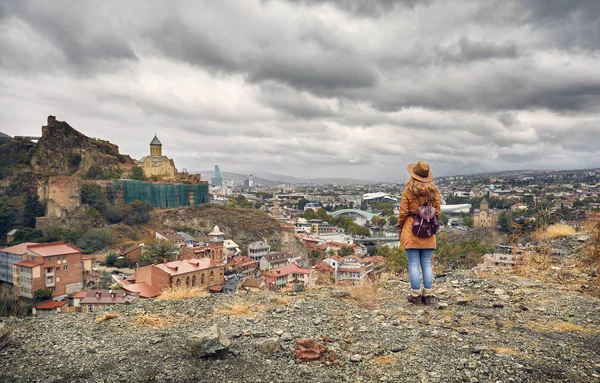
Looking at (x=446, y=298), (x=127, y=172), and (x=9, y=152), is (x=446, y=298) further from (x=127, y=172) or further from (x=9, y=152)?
(x=9, y=152)

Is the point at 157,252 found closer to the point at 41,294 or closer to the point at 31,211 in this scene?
the point at 41,294

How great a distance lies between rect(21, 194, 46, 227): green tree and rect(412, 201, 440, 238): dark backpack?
159ft

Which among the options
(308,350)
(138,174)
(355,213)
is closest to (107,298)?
(308,350)

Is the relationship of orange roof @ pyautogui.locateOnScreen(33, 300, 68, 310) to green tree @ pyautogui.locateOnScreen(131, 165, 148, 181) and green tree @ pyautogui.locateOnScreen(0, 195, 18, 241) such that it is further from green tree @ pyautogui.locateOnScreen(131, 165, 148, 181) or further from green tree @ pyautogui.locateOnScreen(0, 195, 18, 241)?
green tree @ pyautogui.locateOnScreen(131, 165, 148, 181)

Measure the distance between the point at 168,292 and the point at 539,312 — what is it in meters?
5.67

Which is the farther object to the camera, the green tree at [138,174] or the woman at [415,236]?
the green tree at [138,174]

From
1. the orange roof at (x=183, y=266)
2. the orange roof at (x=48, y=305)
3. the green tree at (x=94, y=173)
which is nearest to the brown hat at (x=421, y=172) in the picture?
the orange roof at (x=183, y=266)

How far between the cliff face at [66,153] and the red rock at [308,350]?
2144 inches

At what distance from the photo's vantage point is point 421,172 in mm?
5391

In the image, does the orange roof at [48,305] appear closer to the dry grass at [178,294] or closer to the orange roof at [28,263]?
the orange roof at [28,263]

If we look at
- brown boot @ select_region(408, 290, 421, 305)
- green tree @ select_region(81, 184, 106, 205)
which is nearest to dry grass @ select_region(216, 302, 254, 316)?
brown boot @ select_region(408, 290, 421, 305)

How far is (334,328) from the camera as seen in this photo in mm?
4418

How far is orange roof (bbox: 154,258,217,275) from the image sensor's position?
22.0m

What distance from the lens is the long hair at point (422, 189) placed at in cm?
528
